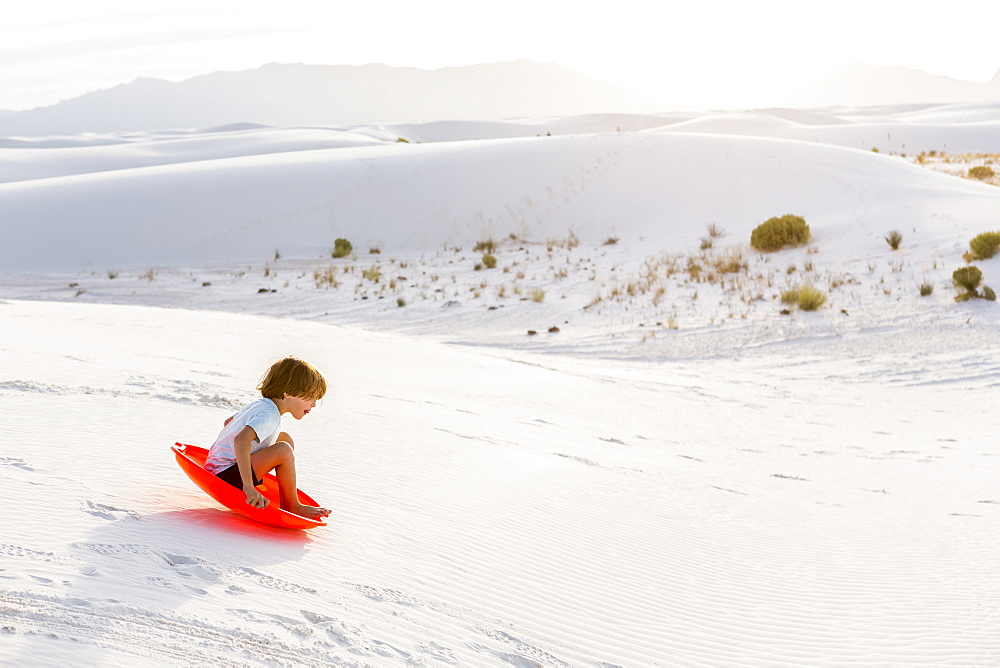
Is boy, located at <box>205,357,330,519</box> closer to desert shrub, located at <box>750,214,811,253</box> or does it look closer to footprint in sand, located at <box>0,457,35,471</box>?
footprint in sand, located at <box>0,457,35,471</box>

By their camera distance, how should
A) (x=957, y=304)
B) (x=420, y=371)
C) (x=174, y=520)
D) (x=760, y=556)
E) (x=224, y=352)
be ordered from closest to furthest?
1. (x=174, y=520)
2. (x=760, y=556)
3. (x=224, y=352)
4. (x=420, y=371)
5. (x=957, y=304)

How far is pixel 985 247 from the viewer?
14836 mm

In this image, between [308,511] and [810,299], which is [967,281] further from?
[308,511]

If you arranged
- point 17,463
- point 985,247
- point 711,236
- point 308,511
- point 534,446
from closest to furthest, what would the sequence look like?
point 308,511 → point 17,463 → point 534,446 → point 985,247 → point 711,236

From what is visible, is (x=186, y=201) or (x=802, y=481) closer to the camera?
(x=802, y=481)

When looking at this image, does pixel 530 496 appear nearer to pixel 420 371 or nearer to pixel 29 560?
pixel 29 560

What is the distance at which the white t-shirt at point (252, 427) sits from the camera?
3725 mm

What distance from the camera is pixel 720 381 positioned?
11.1 meters

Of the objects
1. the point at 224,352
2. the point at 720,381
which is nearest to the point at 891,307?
the point at 720,381

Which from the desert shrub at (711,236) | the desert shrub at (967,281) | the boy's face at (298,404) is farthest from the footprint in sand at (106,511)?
the desert shrub at (711,236)

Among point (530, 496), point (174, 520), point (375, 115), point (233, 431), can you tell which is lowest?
point (530, 496)

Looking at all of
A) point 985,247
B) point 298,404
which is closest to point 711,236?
point 985,247

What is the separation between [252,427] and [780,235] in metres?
15.8

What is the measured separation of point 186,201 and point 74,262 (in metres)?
3.91
